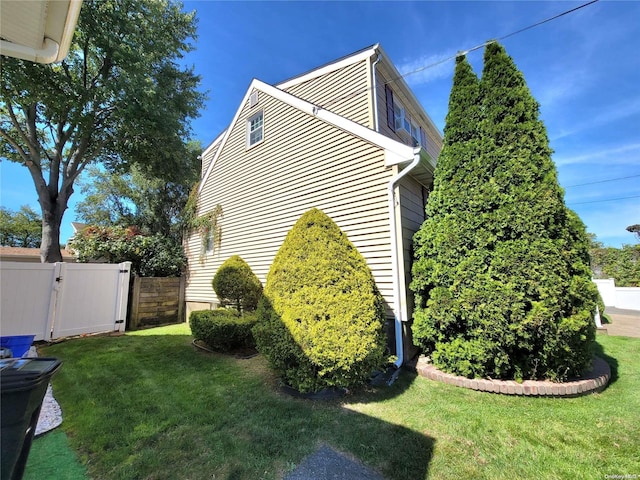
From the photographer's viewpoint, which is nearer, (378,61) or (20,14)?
(20,14)

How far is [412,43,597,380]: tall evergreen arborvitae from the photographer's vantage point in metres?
3.60

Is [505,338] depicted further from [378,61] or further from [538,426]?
[378,61]

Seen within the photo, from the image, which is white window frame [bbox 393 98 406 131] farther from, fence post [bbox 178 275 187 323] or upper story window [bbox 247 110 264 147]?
fence post [bbox 178 275 187 323]

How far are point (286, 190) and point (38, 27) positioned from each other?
5.39 metres

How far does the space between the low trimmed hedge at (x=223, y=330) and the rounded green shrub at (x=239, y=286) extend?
3.62ft

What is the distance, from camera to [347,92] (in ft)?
23.3

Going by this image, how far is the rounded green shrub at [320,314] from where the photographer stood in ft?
11.1

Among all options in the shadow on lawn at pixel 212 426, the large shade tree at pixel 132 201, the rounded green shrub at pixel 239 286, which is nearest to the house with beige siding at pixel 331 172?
the rounded green shrub at pixel 239 286

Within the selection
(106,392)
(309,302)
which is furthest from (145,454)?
(309,302)

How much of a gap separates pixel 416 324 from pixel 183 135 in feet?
39.2

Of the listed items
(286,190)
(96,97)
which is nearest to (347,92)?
(286,190)

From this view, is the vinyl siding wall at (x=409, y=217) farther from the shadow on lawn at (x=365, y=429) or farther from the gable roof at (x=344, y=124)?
the shadow on lawn at (x=365, y=429)

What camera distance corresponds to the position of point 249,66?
30.2 feet

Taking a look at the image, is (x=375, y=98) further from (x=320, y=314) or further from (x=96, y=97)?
(x=96, y=97)
